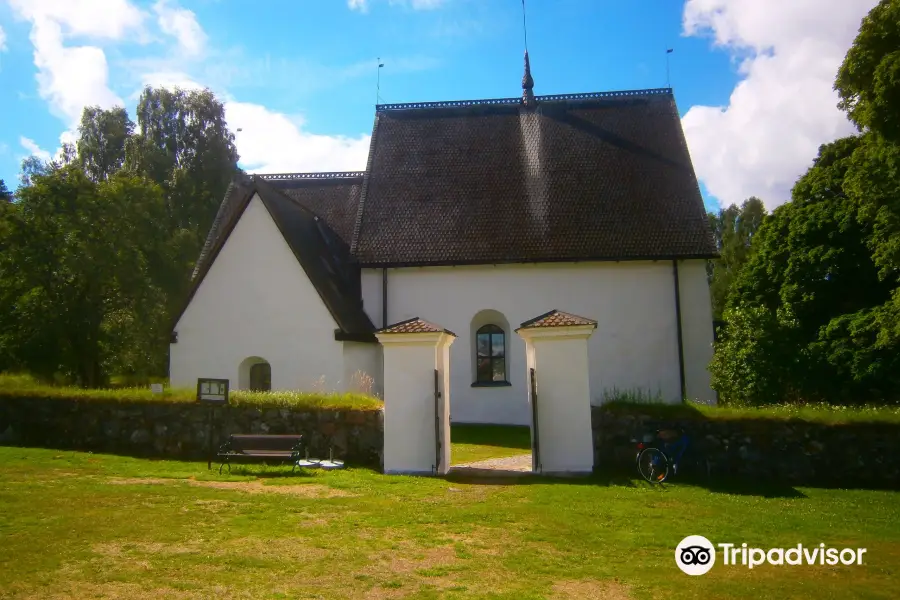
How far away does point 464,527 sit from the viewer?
28.8 feet

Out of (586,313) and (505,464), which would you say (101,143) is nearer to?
(586,313)

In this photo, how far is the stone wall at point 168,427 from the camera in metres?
13.6

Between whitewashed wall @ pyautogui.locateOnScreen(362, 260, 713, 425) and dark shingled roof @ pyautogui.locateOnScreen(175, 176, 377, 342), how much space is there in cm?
137

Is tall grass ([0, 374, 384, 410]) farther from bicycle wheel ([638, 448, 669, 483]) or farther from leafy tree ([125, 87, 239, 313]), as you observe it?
leafy tree ([125, 87, 239, 313])

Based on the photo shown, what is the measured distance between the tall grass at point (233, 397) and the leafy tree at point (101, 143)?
85.0 feet

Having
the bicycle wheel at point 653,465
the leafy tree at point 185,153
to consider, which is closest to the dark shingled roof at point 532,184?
the bicycle wheel at point 653,465

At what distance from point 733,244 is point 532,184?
26296 mm

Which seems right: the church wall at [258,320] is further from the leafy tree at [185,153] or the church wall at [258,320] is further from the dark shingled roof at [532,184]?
the leafy tree at [185,153]

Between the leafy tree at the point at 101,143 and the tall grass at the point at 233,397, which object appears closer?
the tall grass at the point at 233,397

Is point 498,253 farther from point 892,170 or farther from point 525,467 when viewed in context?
point 892,170

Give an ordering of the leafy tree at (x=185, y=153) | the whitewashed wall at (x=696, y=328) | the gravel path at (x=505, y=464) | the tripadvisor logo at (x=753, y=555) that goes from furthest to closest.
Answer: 1. the leafy tree at (x=185, y=153)
2. the whitewashed wall at (x=696, y=328)
3. the gravel path at (x=505, y=464)
4. the tripadvisor logo at (x=753, y=555)

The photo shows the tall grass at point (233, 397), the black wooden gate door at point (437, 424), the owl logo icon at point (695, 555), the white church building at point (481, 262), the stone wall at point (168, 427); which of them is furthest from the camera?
the white church building at point (481, 262)

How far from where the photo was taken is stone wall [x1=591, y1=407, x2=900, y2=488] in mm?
12445

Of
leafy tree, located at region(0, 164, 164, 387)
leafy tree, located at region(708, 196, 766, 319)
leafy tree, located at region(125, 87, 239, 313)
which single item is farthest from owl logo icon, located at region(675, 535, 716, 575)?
leafy tree, located at region(708, 196, 766, 319)
